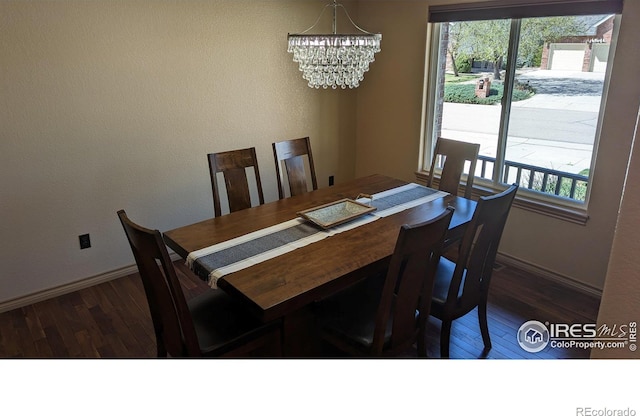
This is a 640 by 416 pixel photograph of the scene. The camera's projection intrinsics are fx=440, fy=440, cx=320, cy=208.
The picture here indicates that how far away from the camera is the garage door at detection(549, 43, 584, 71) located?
114 inches

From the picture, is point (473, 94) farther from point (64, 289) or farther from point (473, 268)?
point (64, 289)

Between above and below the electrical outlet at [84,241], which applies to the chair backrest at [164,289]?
above

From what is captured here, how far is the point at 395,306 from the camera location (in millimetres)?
→ 1849

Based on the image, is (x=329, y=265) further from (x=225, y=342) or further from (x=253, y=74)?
(x=253, y=74)

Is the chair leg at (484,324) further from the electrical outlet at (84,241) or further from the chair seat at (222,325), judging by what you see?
the electrical outlet at (84,241)

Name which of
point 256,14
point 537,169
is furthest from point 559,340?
point 256,14

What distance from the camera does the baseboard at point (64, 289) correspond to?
114 inches

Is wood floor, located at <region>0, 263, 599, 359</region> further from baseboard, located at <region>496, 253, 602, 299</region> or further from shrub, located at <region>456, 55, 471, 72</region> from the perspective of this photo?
shrub, located at <region>456, 55, 471, 72</region>

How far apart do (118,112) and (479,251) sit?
2.52 meters

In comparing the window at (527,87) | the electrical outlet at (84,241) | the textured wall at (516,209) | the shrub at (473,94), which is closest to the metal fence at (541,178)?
the window at (527,87)

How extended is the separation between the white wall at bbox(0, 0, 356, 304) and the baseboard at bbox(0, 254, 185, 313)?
0.04 metres

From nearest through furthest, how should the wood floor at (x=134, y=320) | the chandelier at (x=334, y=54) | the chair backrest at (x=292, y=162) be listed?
the chandelier at (x=334, y=54) < the wood floor at (x=134, y=320) < the chair backrest at (x=292, y=162)

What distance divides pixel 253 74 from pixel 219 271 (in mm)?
2253

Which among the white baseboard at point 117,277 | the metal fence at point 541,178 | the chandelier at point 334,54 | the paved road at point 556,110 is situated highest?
the chandelier at point 334,54
